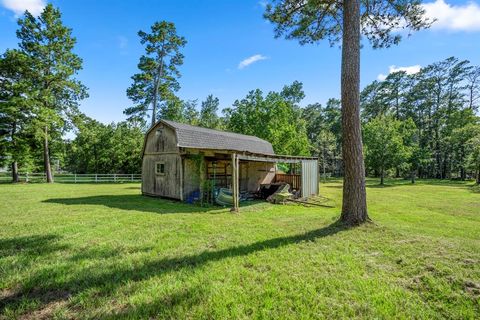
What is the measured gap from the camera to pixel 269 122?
26344 mm

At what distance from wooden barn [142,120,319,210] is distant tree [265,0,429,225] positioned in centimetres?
446

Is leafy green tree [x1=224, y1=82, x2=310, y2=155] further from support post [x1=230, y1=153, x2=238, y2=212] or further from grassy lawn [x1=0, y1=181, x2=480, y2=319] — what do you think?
grassy lawn [x1=0, y1=181, x2=480, y2=319]

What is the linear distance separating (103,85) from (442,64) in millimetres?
47242

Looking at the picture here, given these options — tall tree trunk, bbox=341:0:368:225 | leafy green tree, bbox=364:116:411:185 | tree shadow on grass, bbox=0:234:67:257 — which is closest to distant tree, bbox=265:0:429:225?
tall tree trunk, bbox=341:0:368:225

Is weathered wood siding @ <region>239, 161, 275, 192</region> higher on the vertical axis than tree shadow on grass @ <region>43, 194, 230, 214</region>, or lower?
higher

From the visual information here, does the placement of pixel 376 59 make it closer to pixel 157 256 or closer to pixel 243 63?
pixel 157 256

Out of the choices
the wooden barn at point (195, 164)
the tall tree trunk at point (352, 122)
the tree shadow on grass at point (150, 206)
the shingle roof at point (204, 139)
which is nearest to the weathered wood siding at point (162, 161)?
the wooden barn at point (195, 164)

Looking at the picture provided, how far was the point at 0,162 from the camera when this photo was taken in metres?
21.8

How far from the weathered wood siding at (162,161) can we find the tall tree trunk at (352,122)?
782 centimetres

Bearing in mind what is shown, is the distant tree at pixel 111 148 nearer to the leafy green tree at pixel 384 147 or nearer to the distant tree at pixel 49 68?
the distant tree at pixel 49 68

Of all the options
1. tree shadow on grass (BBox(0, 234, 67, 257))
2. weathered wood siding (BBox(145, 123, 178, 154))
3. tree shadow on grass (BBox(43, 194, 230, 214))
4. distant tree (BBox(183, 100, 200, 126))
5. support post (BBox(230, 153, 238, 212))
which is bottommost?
tree shadow on grass (BBox(43, 194, 230, 214))

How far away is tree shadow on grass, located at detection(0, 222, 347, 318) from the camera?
2.83 meters

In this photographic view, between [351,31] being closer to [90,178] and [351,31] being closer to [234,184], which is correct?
[234,184]

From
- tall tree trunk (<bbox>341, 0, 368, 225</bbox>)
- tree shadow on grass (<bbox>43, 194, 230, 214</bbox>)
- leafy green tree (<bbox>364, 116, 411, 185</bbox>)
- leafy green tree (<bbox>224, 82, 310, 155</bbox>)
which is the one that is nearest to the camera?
tall tree trunk (<bbox>341, 0, 368, 225</bbox>)
